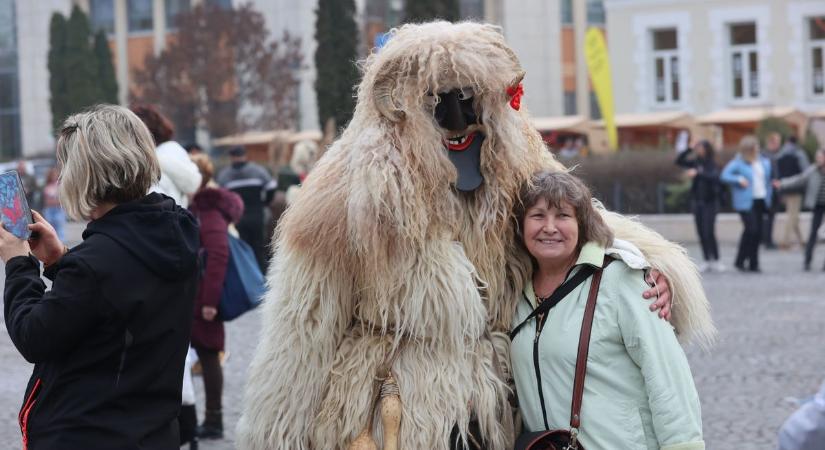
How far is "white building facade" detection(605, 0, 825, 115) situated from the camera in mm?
40562

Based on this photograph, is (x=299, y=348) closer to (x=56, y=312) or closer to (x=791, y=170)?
(x=56, y=312)

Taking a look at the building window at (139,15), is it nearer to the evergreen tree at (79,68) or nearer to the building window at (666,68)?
the evergreen tree at (79,68)

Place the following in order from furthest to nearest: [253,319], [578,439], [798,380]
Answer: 1. [253,319]
2. [798,380]
3. [578,439]

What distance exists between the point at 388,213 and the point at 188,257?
1.97ft

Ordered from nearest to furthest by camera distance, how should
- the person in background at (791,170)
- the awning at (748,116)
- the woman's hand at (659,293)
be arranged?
the woman's hand at (659,293) < the person in background at (791,170) < the awning at (748,116)

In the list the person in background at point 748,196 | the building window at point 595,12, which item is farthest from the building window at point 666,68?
the person in background at point 748,196

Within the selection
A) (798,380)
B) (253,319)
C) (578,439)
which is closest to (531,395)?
(578,439)

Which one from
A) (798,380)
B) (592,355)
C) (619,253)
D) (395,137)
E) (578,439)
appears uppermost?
(395,137)

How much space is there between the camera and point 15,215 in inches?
138

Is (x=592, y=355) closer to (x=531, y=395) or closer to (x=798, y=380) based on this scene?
(x=531, y=395)

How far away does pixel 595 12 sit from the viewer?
182 ft

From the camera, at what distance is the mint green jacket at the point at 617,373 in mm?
3770

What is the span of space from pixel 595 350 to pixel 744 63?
40.1 metres

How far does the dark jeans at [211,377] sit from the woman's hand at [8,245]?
418cm
